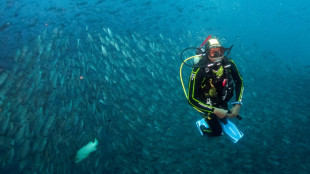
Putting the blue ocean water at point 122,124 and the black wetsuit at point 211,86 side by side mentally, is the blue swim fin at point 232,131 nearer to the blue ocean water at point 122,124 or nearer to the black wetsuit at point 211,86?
the black wetsuit at point 211,86

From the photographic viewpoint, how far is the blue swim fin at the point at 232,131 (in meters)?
3.62

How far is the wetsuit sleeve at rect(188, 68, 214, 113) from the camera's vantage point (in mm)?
3086

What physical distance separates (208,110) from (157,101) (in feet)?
13.6

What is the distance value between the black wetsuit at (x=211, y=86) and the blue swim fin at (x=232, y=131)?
0.41m

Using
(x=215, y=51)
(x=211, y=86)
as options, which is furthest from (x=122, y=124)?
(x=215, y=51)

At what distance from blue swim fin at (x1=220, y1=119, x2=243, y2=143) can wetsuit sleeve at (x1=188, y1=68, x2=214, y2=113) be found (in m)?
0.78

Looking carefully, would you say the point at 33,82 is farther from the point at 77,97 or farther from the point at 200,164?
the point at 200,164

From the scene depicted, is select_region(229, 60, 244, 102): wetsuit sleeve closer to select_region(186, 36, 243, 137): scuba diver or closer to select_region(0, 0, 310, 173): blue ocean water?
select_region(186, 36, 243, 137): scuba diver

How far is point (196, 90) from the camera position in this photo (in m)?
3.23

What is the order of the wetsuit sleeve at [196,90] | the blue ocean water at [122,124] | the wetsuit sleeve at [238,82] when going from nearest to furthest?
the wetsuit sleeve at [196,90] < the wetsuit sleeve at [238,82] < the blue ocean water at [122,124]

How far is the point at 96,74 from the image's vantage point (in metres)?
7.82

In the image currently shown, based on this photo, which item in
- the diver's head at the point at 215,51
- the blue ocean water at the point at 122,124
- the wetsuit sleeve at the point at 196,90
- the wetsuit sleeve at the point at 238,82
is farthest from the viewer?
the blue ocean water at the point at 122,124

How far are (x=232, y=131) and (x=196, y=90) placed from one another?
1.22 m

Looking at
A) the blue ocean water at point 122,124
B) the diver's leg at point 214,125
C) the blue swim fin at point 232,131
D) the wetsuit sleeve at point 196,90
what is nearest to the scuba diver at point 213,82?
the wetsuit sleeve at point 196,90
